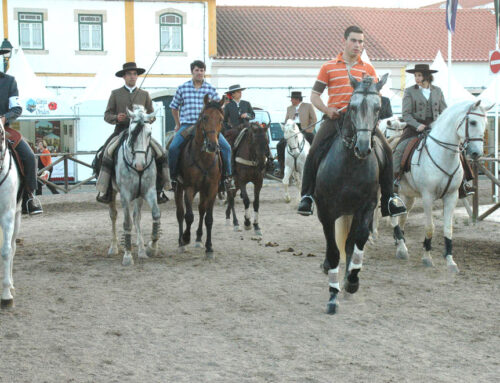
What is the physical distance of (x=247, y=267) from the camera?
1036cm

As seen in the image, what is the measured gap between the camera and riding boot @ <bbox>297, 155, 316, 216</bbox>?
8.16 metres

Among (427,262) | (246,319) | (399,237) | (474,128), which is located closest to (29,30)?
(399,237)

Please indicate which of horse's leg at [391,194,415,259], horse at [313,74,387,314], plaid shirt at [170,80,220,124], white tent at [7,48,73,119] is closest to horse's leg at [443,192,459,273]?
horse's leg at [391,194,415,259]

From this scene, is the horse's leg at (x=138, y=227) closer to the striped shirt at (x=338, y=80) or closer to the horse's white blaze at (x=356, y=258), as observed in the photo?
the striped shirt at (x=338, y=80)

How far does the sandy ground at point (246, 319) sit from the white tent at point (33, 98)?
47.8 ft

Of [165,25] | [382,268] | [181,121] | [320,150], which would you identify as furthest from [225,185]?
[165,25]

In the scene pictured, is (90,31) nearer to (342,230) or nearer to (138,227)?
(138,227)

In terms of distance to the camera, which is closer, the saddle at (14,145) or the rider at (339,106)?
the rider at (339,106)

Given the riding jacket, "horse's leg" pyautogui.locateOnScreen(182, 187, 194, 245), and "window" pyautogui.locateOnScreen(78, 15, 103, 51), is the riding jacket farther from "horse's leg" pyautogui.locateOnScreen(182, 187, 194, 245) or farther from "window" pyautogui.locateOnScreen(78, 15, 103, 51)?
"window" pyautogui.locateOnScreen(78, 15, 103, 51)

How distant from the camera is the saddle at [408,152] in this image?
11133 mm

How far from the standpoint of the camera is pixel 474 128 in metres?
9.97

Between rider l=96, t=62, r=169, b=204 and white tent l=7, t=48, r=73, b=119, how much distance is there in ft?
49.2

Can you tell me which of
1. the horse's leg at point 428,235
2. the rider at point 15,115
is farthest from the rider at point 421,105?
the rider at point 15,115

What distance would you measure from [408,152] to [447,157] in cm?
82
